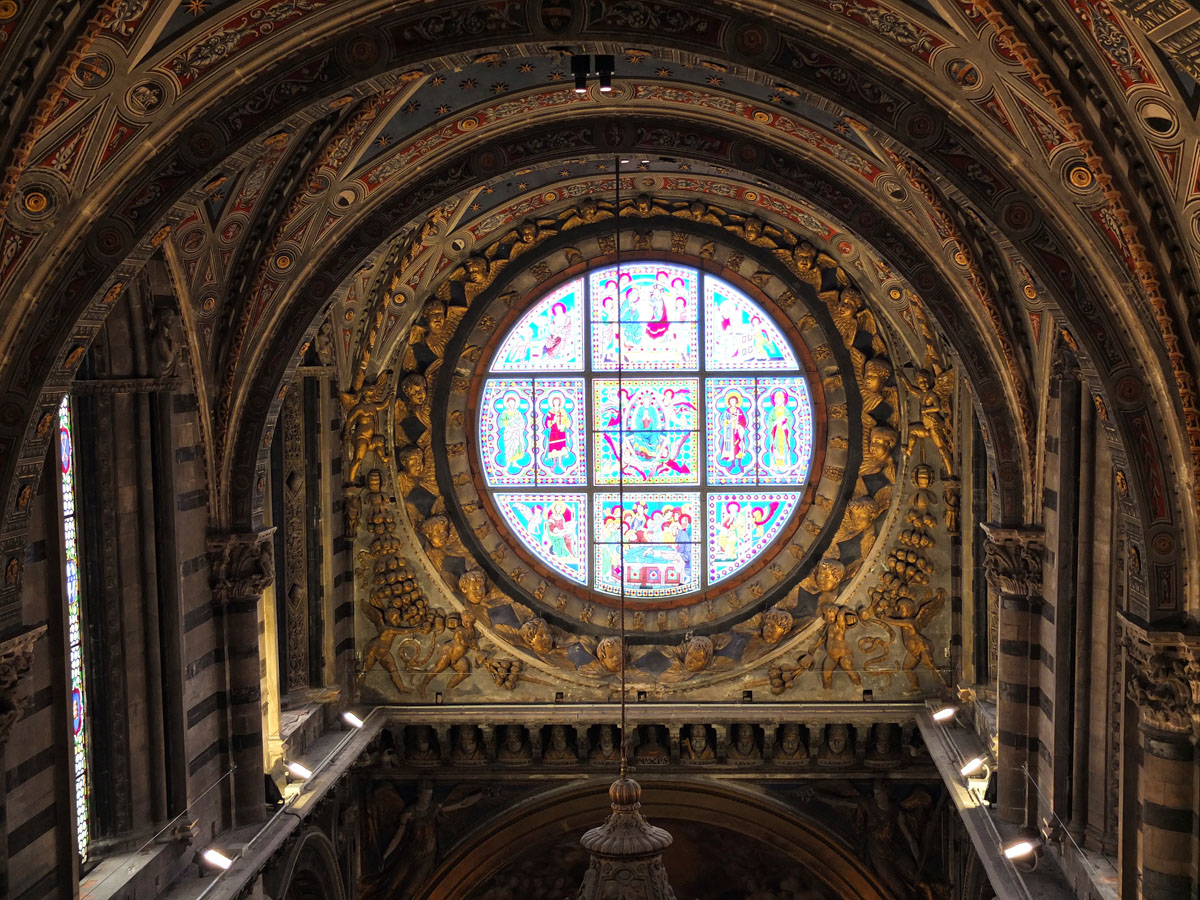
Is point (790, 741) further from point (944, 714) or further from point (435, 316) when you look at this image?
point (435, 316)

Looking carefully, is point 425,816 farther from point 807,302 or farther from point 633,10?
point 633,10

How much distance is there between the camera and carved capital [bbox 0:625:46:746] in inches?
392

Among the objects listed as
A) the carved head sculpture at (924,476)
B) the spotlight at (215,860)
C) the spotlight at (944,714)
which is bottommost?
the spotlight at (215,860)

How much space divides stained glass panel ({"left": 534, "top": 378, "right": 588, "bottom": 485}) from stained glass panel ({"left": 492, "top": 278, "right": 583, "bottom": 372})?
0.82 feet

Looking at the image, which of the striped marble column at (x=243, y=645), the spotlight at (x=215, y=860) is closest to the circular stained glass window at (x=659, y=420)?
the striped marble column at (x=243, y=645)

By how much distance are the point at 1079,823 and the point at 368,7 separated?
29.2ft

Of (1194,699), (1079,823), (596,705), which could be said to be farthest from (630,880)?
(596,705)

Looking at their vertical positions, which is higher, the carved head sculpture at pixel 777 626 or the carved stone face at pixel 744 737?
the carved head sculpture at pixel 777 626

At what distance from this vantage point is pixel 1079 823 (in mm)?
13406

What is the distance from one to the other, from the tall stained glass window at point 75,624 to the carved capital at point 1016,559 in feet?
27.8

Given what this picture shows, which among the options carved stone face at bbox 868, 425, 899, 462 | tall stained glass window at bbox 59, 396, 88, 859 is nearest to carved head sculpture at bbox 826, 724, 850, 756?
carved stone face at bbox 868, 425, 899, 462

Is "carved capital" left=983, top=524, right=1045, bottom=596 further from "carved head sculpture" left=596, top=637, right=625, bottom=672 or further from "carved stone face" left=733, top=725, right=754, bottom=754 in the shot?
"carved head sculpture" left=596, top=637, right=625, bottom=672

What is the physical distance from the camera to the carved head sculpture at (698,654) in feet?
65.6

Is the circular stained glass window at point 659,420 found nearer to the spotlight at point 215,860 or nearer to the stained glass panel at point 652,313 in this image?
the stained glass panel at point 652,313
